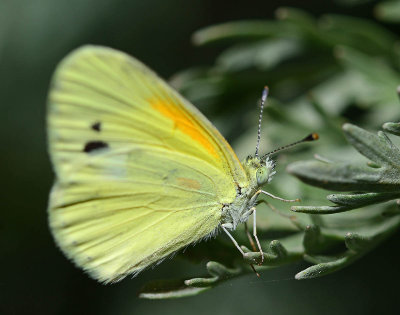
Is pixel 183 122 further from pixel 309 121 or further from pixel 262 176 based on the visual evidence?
pixel 309 121

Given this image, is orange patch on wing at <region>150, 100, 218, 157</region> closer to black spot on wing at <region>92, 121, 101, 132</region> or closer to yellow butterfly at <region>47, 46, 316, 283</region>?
yellow butterfly at <region>47, 46, 316, 283</region>

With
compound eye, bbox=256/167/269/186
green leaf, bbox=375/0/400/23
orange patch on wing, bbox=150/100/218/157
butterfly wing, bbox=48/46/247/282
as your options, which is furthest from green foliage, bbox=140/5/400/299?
orange patch on wing, bbox=150/100/218/157

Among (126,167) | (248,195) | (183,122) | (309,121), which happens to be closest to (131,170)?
(126,167)

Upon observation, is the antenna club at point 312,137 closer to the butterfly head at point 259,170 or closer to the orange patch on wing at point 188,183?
the butterfly head at point 259,170

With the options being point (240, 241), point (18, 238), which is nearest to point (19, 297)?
point (18, 238)

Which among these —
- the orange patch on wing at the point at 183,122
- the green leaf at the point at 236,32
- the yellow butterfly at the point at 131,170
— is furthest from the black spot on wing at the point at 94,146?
the green leaf at the point at 236,32

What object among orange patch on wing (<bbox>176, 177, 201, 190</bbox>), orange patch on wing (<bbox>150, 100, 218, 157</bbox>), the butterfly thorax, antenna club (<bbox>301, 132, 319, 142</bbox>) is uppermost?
orange patch on wing (<bbox>150, 100, 218, 157</bbox>)
